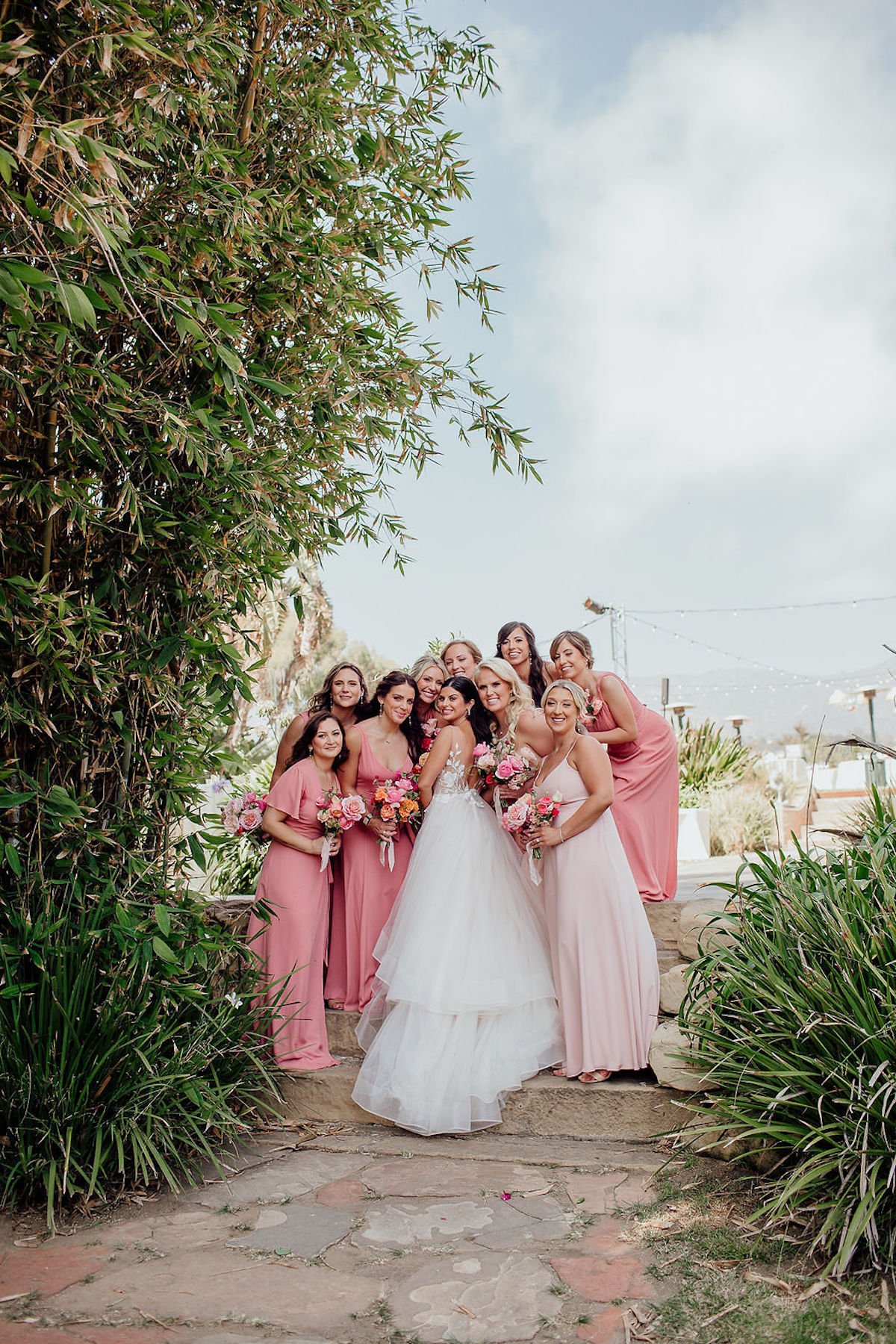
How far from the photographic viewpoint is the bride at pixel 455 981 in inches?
164

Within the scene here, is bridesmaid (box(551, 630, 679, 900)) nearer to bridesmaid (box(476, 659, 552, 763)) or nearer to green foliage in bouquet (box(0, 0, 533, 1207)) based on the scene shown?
bridesmaid (box(476, 659, 552, 763))

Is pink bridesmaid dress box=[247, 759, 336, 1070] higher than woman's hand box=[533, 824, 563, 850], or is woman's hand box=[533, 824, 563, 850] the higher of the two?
woman's hand box=[533, 824, 563, 850]

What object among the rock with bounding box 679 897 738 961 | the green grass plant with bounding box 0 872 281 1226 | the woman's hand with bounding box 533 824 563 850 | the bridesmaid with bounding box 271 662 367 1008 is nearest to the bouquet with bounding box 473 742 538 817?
the woman's hand with bounding box 533 824 563 850

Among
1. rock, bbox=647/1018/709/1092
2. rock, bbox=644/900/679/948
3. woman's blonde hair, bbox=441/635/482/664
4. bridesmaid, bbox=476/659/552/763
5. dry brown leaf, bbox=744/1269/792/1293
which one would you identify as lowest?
dry brown leaf, bbox=744/1269/792/1293

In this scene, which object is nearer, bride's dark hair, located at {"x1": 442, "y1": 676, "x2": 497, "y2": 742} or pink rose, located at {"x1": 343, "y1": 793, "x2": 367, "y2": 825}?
pink rose, located at {"x1": 343, "y1": 793, "x2": 367, "y2": 825}

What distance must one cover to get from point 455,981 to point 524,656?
2039 mm

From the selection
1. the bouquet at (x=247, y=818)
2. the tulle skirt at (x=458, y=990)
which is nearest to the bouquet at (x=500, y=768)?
the tulle skirt at (x=458, y=990)

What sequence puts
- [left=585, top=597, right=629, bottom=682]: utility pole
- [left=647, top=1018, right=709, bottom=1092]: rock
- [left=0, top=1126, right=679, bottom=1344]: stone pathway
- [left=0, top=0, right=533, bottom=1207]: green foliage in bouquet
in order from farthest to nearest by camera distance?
[left=585, top=597, right=629, bottom=682]: utility pole
[left=647, top=1018, right=709, bottom=1092]: rock
[left=0, top=0, right=533, bottom=1207]: green foliage in bouquet
[left=0, top=1126, right=679, bottom=1344]: stone pathway

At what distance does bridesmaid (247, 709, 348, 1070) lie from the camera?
4.64 metres

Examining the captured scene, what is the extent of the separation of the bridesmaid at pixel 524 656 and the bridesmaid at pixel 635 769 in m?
0.30

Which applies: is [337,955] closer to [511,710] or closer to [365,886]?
[365,886]

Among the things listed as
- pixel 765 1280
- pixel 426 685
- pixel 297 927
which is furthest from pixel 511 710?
pixel 765 1280

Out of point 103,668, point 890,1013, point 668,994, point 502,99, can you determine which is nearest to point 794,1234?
point 890,1013

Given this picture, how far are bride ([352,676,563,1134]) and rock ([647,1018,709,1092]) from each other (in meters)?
0.48
